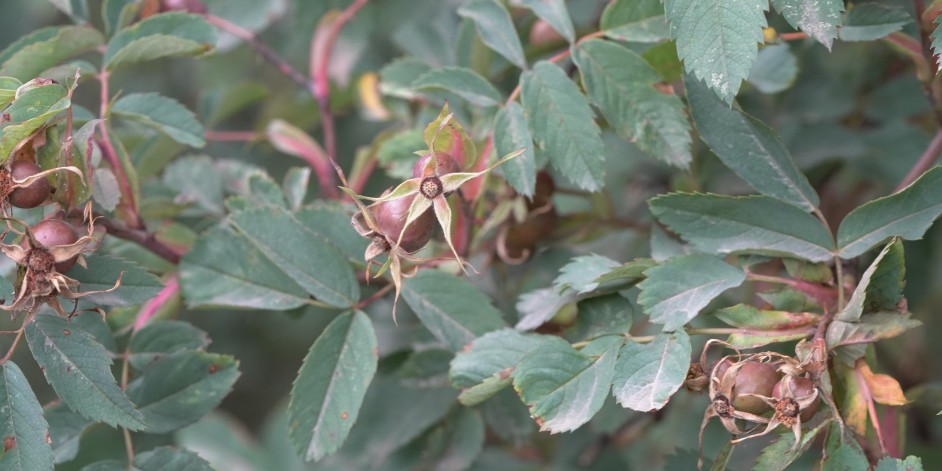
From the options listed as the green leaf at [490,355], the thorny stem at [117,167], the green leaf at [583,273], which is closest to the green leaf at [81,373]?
the thorny stem at [117,167]

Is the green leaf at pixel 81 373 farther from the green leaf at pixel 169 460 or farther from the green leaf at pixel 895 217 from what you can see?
the green leaf at pixel 895 217

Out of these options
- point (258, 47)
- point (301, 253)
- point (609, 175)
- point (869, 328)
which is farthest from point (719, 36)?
point (258, 47)

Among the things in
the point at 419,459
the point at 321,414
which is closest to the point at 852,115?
the point at 419,459

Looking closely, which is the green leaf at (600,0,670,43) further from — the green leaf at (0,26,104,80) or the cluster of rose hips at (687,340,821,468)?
the green leaf at (0,26,104,80)

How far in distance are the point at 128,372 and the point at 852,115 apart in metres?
1.33

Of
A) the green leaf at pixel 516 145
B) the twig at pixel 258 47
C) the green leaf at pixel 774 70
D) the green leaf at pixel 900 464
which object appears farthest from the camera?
the twig at pixel 258 47

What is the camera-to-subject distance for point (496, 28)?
118 centimetres

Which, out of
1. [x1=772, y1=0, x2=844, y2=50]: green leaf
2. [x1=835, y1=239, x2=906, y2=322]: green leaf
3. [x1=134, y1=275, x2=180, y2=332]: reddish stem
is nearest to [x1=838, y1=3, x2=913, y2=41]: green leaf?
[x1=772, y1=0, x2=844, y2=50]: green leaf

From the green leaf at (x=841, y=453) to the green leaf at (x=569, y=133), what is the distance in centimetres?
38

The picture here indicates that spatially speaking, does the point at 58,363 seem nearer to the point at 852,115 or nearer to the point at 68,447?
the point at 68,447

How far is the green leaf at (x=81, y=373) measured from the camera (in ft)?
3.01

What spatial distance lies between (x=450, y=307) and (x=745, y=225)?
0.39m

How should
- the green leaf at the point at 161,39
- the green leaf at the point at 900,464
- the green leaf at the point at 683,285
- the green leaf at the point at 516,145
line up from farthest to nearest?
the green leaf at the point at 161,39, the green leaf at the point at 516,145, the green leaf at the point at 683,285, the green leaf at the point at 900,464

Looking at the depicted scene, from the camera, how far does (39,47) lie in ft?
3.70
